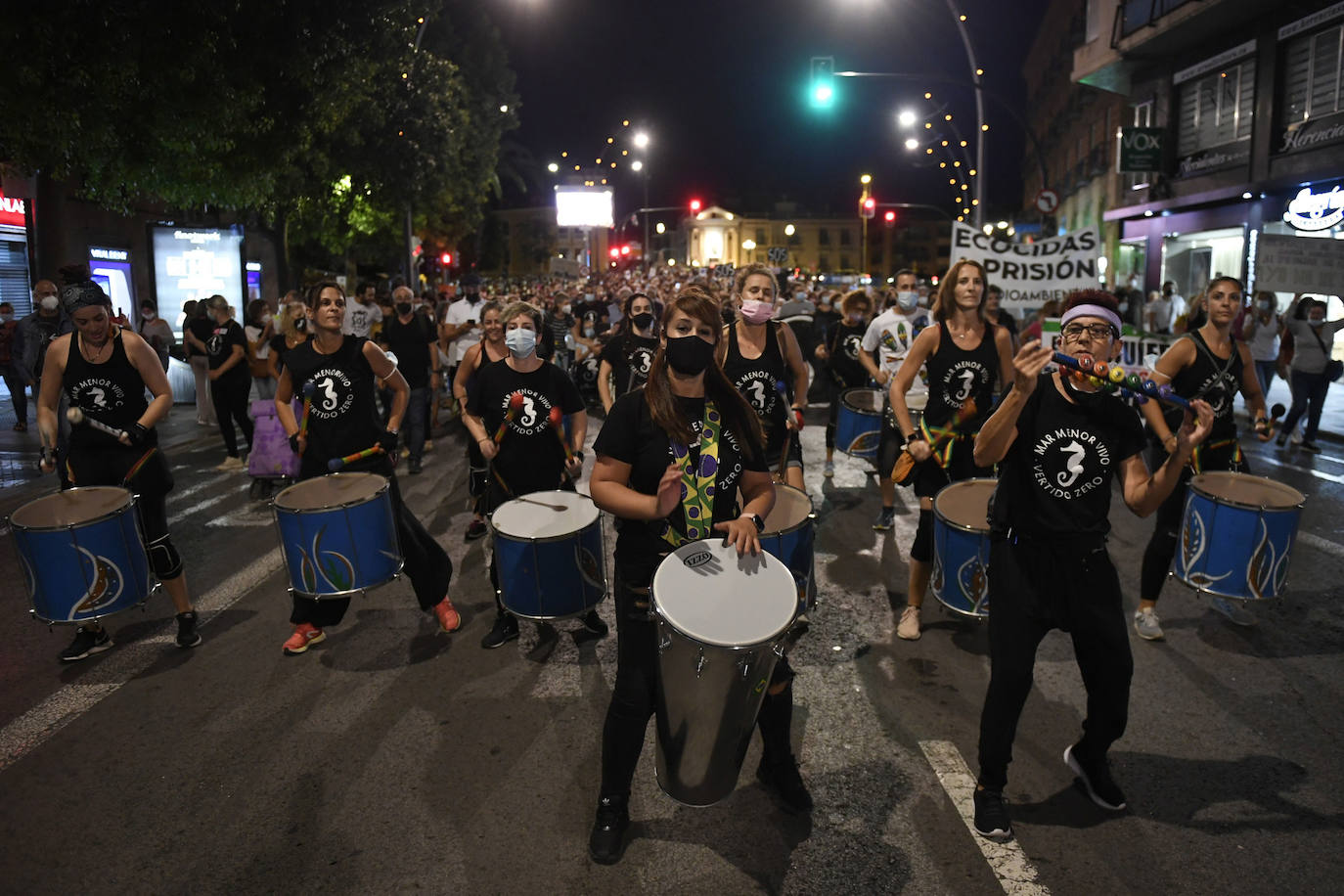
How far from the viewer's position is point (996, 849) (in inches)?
129

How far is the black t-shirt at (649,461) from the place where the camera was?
317 centimetres

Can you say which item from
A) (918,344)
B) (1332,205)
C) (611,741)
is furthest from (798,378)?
(1332,205)

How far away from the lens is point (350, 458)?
5.07 m

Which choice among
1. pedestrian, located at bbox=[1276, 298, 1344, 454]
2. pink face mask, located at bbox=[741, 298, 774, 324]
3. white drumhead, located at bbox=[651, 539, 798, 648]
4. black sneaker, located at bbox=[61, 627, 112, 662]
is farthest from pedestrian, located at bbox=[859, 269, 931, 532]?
pedestrian, located at bbox=[1276, 298, 1344, 454]

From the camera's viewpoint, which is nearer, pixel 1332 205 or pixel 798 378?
pixel 798 378

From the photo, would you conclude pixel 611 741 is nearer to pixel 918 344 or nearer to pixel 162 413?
pixel 918 344

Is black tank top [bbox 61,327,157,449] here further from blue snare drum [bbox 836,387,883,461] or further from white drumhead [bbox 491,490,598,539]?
blue snare drum [bbox 836,387,883,461]

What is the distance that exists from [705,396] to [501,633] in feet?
8.59

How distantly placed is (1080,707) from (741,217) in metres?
→ 123

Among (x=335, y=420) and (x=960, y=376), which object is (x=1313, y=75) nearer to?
(x=960, y=376)

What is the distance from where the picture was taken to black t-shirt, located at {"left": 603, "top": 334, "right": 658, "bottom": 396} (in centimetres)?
810

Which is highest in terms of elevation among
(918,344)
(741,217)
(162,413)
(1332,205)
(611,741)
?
(741,217)

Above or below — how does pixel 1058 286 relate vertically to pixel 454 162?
below

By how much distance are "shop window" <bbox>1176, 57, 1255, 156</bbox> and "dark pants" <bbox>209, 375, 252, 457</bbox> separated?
20.3 meters
